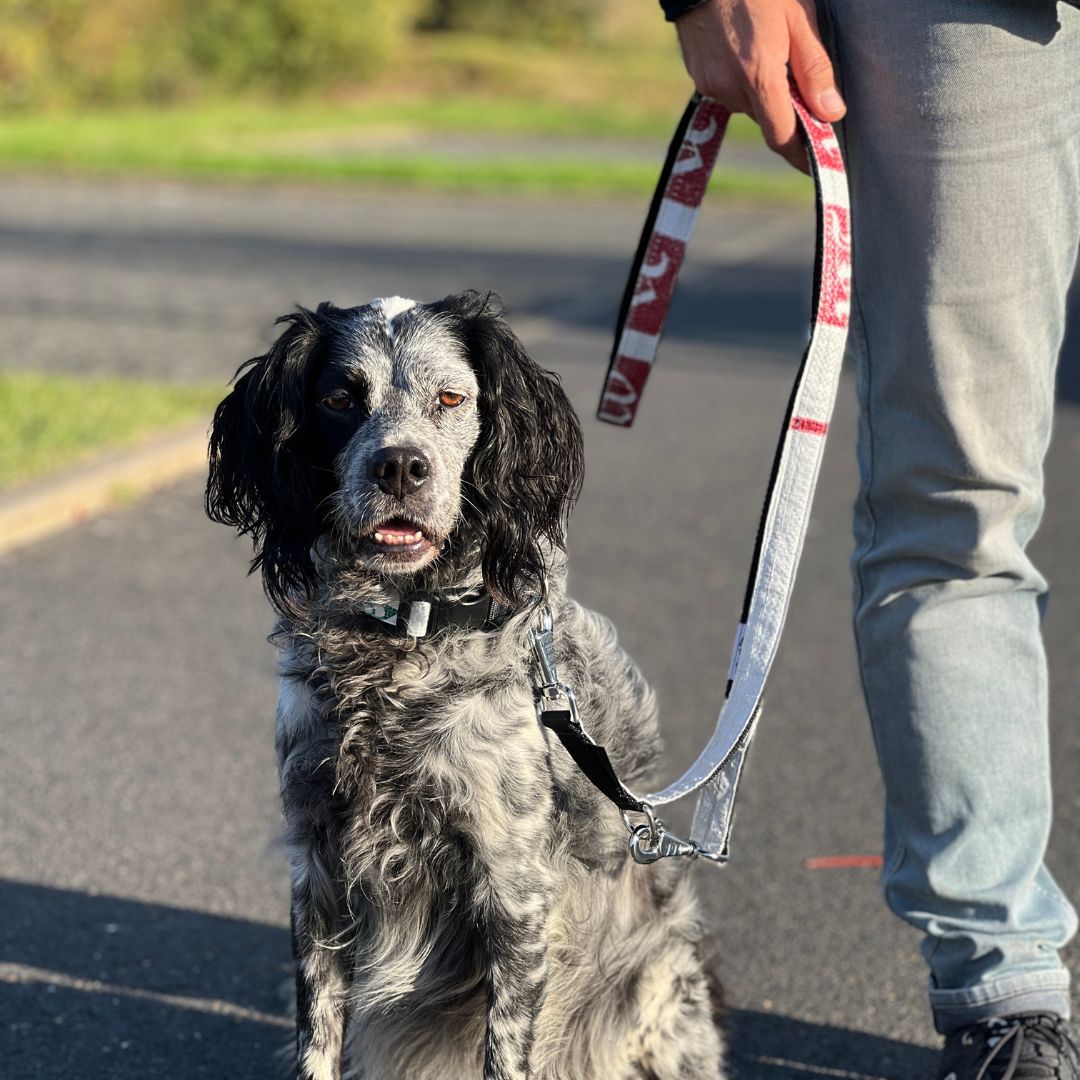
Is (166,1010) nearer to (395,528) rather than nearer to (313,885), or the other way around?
(313,885)

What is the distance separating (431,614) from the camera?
267 centimetres

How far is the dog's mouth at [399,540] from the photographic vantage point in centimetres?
260

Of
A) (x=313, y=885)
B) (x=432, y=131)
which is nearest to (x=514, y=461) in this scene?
(x=313, y=885)

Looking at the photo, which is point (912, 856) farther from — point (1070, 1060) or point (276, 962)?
point (276, 962)

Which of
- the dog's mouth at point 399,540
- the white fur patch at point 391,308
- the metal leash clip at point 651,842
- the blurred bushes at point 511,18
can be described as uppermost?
the white fur patch at point 391,308

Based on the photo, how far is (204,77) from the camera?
41938 millimetres

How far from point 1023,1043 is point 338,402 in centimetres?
171

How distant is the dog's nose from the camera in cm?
258

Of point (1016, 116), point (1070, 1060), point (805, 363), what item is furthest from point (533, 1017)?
point (1016, 116)

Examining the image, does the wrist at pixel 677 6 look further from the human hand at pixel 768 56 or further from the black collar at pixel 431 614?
the black collar at pixel 431 614

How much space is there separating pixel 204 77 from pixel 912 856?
42288 millimetres

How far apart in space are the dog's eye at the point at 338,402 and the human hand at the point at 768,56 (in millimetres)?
885

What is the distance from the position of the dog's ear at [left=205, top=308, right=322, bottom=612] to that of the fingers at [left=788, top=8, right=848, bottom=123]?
963mm

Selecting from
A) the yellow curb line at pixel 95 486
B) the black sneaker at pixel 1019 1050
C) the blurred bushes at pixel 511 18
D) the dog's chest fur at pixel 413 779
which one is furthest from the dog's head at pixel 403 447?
the blurred bushes at pixel 511 18
